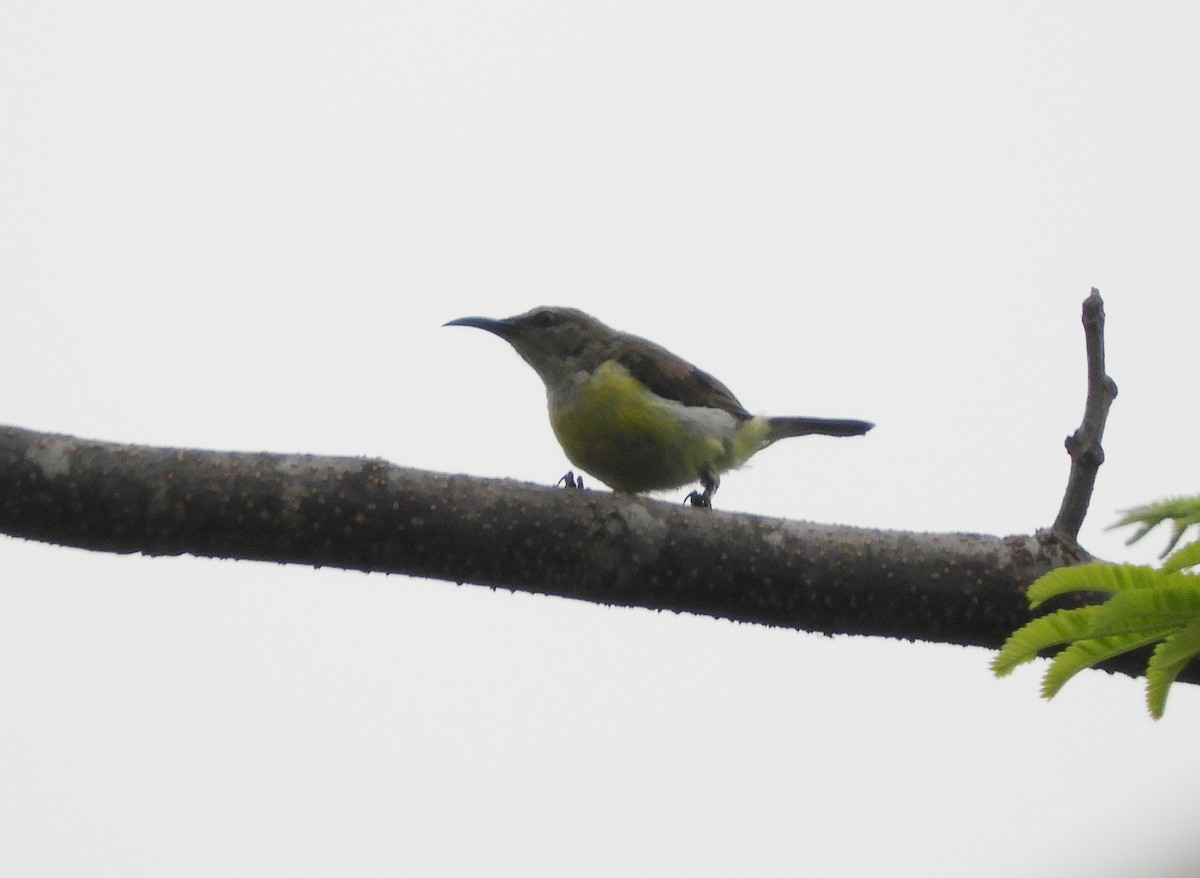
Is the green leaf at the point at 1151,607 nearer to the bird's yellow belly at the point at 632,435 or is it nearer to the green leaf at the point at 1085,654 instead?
the green leaf at the point at 1085,654

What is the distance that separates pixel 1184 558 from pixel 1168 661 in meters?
0.20

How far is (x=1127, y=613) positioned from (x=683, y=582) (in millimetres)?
1472

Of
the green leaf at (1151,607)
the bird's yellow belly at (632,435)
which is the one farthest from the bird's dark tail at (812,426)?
the green leaf at (1151,607)

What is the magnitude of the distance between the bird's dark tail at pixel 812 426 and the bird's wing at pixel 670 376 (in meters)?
0.29

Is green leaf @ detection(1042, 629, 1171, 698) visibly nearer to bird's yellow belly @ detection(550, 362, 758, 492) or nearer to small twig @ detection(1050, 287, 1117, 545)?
small twig @ detection(1050, 287, 1117, 545)

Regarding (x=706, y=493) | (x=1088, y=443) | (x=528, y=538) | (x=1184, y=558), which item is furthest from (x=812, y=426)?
(x=1184, y=558)

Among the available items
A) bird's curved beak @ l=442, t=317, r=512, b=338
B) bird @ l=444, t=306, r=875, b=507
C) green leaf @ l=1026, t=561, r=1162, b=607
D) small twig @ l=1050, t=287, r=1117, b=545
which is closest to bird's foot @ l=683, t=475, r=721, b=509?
bird @ l=444, t=306, r=875, b=507

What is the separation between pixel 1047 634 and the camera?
225cm

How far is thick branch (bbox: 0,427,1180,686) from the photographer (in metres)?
3.15

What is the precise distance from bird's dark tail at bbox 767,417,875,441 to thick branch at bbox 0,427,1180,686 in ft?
10.5

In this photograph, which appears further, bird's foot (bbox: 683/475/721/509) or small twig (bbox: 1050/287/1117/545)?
bird's foot (bbox: 683/475/721/509)

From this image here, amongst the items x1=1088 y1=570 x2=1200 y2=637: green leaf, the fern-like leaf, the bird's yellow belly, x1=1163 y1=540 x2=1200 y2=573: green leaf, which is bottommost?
x1=1088 y1=570 x2=1200 y2=637: green leaf

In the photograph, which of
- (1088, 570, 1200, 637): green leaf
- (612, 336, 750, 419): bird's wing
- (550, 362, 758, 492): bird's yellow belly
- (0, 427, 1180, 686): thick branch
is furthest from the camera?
(612, 336, 750, 419): bird's wing

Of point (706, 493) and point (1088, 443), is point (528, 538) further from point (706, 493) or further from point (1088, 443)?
point (706, 493)
